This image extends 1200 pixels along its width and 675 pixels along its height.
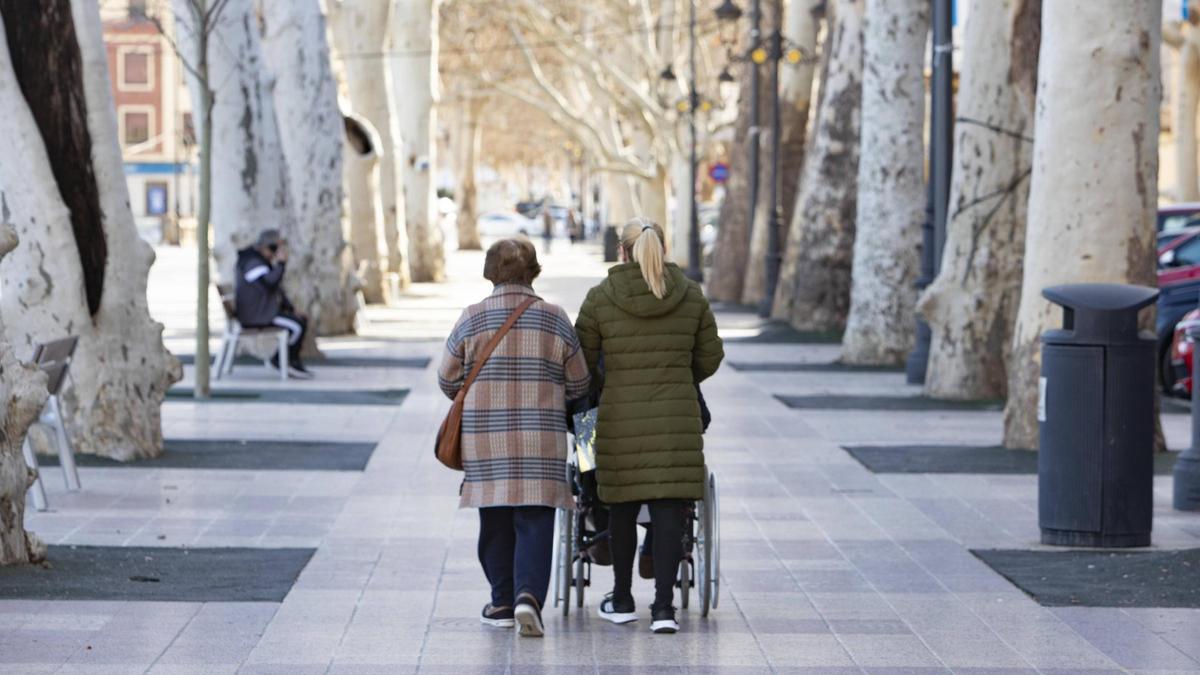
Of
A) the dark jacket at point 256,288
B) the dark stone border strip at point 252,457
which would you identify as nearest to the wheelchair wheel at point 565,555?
the dark stone border strip at point 252,457

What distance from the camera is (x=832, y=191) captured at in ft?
89.0

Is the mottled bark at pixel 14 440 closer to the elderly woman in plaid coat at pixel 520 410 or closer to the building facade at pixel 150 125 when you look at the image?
the elderly woman in plaid coat at pixel 520 410

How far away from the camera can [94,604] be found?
847 centimetres

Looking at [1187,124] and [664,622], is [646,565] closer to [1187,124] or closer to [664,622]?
[664,622]

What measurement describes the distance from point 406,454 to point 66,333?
241 centimetres

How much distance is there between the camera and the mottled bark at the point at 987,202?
1731 cm

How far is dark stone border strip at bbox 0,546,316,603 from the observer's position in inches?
343

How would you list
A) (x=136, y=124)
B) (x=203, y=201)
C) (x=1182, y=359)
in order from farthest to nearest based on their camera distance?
1. (x=136, y=124)
2. (x=1182, y=359)
3. (x=203, y=201)

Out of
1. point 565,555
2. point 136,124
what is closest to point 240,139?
point 565,555

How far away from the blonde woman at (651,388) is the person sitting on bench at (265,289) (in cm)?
1202

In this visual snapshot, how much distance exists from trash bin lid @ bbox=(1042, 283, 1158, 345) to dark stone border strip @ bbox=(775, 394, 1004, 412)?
7.11m

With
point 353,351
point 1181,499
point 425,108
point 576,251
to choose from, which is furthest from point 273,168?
point 576,251

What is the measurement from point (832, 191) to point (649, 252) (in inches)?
765

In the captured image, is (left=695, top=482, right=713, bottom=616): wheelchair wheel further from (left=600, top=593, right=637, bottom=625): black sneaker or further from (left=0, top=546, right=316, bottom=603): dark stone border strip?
(left=0, top=546, right=316, bottom=603): dark stone border strip
